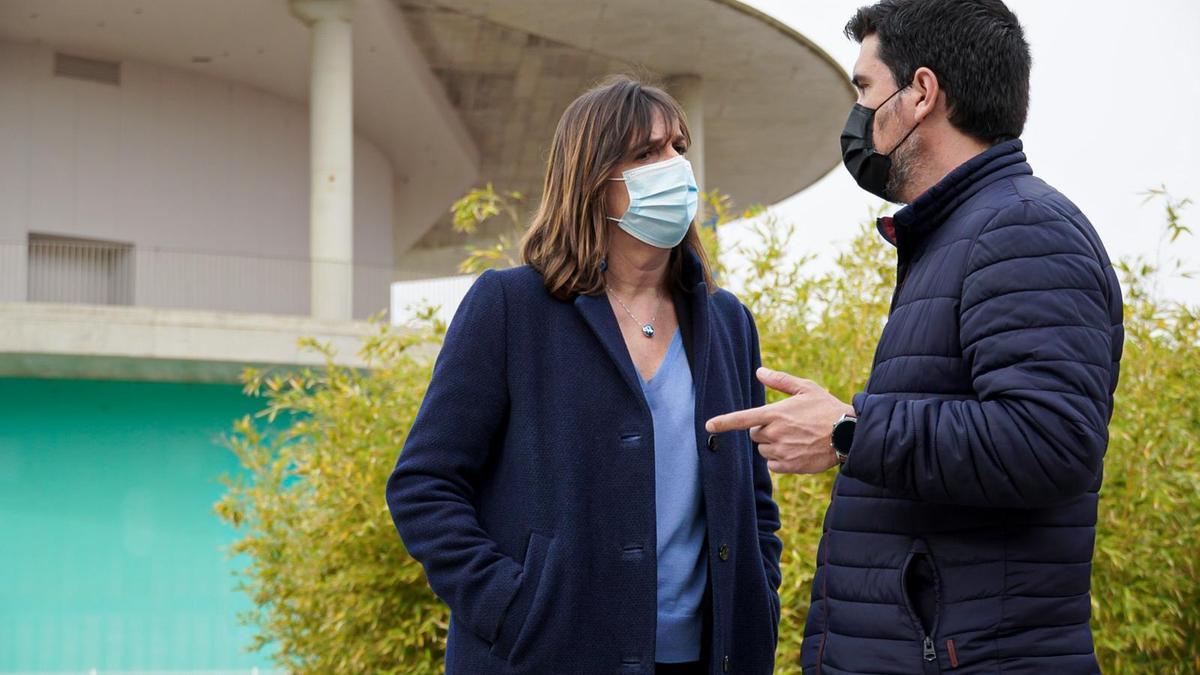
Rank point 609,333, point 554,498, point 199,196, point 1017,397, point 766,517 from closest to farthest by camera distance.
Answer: point 1017,397 < point 554,498 < point 609,333 < point 766,517 < point 199,196

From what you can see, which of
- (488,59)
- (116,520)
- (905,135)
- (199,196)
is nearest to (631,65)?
(488,59)

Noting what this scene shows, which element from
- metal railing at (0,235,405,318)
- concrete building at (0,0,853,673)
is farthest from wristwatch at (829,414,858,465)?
metal railing at (0,235,405,318)

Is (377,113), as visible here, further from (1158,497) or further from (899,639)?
(899,639)

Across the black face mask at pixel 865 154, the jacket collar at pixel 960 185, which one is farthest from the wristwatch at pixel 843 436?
the black face mask at pixel 865 154

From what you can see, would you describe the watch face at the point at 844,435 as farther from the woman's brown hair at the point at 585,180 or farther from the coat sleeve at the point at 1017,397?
the woman's brown hair at the point at 585,180

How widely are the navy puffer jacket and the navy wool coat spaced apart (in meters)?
0.43

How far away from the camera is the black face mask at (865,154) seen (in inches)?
91.7

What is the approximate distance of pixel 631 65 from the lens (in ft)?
61.2

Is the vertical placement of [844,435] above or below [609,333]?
below

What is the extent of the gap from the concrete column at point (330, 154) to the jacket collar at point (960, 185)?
669 inches

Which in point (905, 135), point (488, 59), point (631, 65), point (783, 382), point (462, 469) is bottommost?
point (462, 469)

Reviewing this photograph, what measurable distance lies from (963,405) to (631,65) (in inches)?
673

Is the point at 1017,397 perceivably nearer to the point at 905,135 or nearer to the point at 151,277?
the point at 905,135

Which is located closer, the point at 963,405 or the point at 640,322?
the point at 963,405
